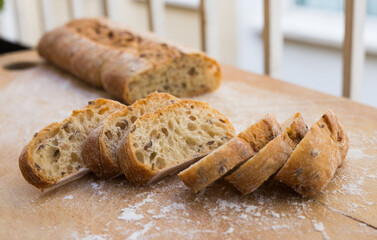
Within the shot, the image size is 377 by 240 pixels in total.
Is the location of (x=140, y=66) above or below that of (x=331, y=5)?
above

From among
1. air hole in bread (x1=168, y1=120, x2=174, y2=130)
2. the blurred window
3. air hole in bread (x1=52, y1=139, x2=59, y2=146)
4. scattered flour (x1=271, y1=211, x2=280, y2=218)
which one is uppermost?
air hole in bread (x1=168, y1=120, x2=174, y2=130)

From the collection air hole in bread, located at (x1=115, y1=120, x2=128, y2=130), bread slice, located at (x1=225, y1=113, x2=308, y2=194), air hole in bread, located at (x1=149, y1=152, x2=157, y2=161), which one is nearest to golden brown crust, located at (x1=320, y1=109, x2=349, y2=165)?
bread slice, located at (x1=225, y1=113, x2=308, y2=194)

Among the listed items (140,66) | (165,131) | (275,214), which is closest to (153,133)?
(165,131)

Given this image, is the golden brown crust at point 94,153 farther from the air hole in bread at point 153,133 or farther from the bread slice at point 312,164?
the bread slice at point 312,164

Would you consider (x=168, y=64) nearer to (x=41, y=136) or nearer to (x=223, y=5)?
(x=41, y=136)

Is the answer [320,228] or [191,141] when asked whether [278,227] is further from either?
[191,141]

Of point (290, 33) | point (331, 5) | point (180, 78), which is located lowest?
point (290, 33)

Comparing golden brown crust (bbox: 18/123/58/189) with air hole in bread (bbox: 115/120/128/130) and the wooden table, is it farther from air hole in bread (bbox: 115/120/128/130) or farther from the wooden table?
air hole in bread (bbox: 115/120/128/130)

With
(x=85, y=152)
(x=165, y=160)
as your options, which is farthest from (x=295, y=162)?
(x=85, y=152)
